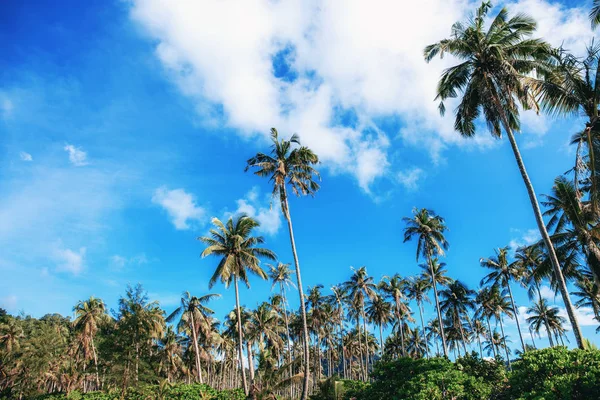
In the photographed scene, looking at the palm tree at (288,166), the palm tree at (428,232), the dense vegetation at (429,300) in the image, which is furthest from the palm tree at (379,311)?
the palm tree at (288,166)

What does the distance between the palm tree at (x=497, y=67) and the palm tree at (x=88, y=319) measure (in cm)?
4761

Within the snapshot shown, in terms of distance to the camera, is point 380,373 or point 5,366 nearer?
point 380,373

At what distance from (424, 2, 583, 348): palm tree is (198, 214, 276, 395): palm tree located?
19299 millimetres

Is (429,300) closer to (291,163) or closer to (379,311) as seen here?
(379,311)

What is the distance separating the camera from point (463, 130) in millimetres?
18094

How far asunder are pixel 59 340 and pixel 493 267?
2064 inches

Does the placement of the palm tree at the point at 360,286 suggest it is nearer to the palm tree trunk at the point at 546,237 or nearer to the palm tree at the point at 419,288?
the palm tree at the point at 419,288

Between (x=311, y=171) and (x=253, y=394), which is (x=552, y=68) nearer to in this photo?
(x=311, y=171)

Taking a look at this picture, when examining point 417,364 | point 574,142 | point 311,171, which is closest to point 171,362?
point 311,171

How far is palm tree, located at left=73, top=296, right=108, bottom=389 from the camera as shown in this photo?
44.8m

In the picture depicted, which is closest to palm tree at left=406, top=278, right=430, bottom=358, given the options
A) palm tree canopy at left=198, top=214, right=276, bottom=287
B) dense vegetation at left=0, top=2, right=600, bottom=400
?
dense vegetation at left=0, top=2, right=600, bottom=400

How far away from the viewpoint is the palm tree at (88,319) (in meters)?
44.8

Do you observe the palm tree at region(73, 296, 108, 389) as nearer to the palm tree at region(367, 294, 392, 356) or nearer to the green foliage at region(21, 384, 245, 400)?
the green foliage at region(21, 384, 245, 400)

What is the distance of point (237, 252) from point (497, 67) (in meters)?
22.2
